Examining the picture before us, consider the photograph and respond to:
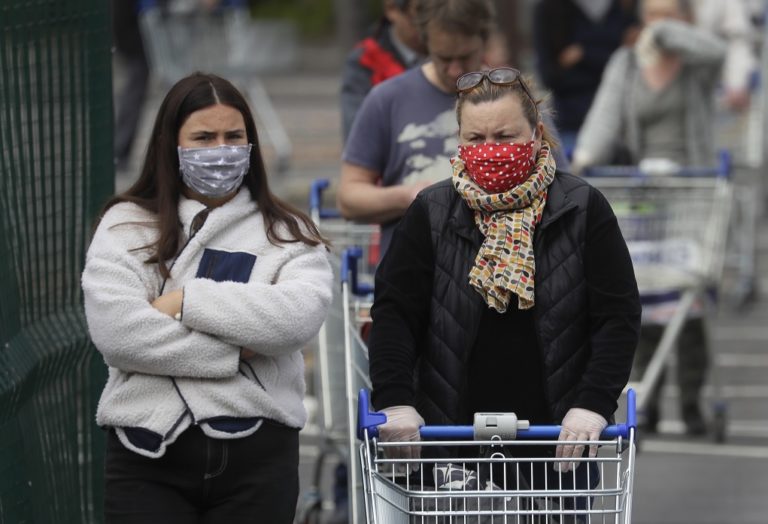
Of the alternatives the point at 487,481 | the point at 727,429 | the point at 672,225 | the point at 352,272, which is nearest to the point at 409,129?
the point at 352,272

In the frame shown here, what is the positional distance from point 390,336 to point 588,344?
1.69 ft

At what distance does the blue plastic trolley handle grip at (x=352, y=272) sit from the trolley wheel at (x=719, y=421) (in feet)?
12.4

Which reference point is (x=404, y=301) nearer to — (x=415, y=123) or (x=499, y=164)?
(x=499, y=164)

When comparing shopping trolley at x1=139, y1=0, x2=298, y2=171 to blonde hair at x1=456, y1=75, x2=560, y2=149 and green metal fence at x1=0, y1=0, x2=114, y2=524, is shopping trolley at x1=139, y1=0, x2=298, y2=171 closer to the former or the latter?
green metal fence at x1=0, y1=0, x2=114, y2=524

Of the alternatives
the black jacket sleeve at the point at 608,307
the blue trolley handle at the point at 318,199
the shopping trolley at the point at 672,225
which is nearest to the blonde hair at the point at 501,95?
the black jacket sleeve at the point at 608,307

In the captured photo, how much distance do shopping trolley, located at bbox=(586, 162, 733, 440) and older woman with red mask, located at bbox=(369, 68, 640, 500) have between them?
406 cm

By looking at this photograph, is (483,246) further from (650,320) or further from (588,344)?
(650,320)

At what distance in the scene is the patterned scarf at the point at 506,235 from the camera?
4.44m

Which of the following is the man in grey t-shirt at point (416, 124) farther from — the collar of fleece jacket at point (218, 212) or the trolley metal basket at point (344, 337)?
the collar of fleece jacket at point (218, 212)

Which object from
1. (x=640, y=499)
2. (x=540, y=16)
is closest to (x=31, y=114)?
(x=640, y=499)

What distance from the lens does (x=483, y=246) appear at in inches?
177

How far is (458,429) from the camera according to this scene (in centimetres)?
421

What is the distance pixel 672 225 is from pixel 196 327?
4.65 m

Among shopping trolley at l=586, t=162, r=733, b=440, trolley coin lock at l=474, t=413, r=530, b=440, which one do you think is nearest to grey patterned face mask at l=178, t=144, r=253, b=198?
trolley coin lock at l=474, t=413, r=530, b=440
